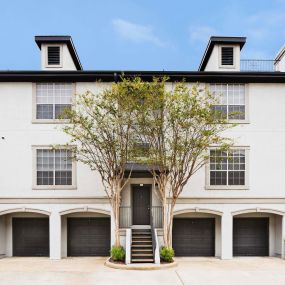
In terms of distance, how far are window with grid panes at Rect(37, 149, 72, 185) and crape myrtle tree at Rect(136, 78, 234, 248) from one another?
4.79 m

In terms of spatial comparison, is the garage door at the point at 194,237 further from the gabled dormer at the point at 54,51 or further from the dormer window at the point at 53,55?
the dormer window at the point at 53,55

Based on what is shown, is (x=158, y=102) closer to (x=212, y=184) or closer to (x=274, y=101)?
(x=212, y=184)

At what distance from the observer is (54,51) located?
2188 centimetres

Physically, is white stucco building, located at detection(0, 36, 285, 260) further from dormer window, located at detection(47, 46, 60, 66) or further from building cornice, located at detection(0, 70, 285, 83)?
dormer window, located at detection(47, 46, 60, 66)

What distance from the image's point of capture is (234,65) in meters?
21.9

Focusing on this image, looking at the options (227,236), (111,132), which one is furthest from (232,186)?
(111,132)

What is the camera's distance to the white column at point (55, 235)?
1938cm

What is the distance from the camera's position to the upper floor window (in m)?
Result: 19.9

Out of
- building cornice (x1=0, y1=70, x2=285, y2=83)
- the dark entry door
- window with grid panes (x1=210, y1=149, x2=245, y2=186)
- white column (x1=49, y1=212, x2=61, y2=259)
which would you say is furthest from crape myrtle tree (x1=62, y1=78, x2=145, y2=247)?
window with grid panes (x1=210, y1=149, x2=245, y2=186)

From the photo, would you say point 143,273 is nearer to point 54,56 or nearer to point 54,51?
point 54,56

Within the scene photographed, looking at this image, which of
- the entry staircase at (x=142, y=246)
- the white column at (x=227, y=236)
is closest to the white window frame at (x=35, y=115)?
the entry staircase at (x=142, y=246)

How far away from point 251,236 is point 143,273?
8.20m

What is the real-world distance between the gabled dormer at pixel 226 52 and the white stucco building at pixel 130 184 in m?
2.07

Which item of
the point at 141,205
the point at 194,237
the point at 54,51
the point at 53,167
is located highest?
the point at 54,51
